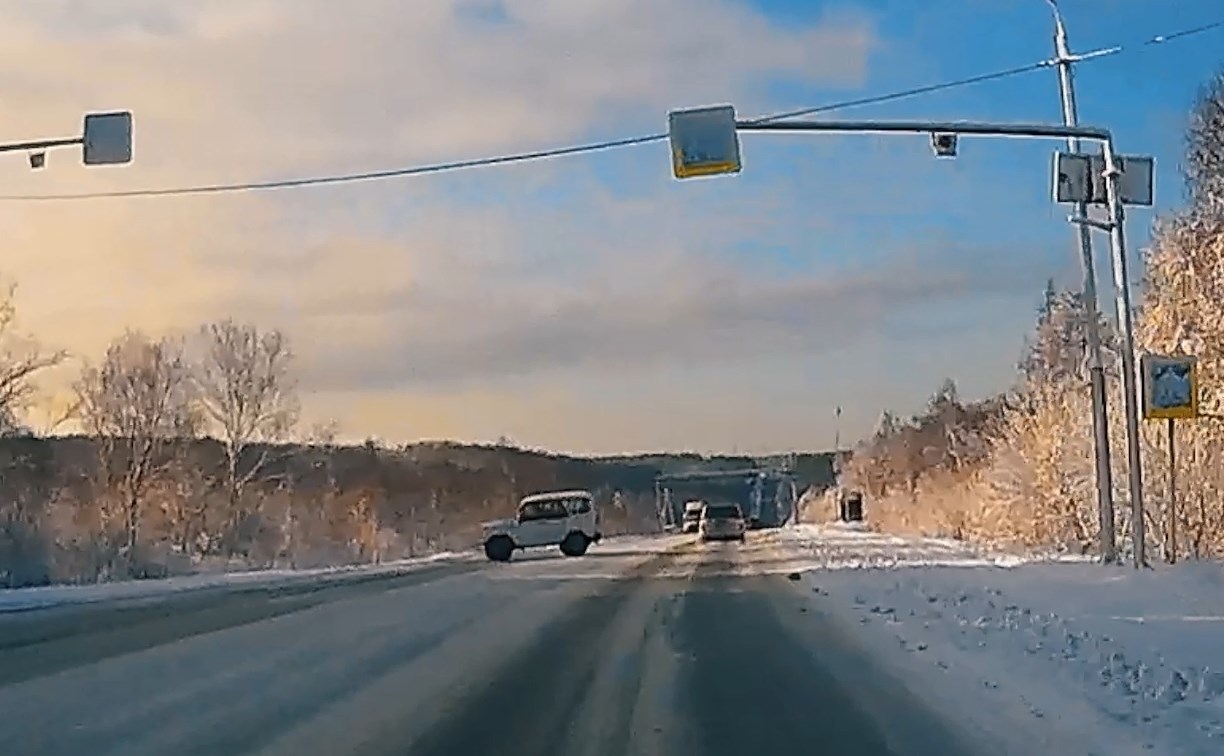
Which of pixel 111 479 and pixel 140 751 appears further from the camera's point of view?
pixel 111 479

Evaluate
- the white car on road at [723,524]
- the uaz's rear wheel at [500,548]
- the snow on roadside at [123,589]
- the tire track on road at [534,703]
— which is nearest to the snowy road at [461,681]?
the tire track on road at [534,703]

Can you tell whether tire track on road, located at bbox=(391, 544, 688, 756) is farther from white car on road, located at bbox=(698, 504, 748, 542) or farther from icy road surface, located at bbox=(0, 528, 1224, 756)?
white car on road, located at bbox=(698, 504, 748, 542)

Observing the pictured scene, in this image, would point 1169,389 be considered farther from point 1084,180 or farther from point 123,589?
point 123,589

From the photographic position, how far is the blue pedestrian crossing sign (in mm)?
23031

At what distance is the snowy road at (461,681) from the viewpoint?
37.5 ft

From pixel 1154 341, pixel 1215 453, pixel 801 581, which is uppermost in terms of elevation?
pixel 1154 341

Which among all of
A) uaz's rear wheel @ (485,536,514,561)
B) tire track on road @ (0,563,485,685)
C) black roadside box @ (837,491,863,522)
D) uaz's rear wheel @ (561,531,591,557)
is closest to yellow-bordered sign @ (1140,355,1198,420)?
tire track on road @ (0,563,485,685)

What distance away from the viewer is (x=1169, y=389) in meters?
26.6

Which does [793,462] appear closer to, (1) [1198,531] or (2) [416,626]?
(1) [1198,531]

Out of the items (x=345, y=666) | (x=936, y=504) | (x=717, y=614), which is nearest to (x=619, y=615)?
(x=717, y=614)

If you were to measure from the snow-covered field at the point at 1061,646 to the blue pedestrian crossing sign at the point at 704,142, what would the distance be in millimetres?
6636

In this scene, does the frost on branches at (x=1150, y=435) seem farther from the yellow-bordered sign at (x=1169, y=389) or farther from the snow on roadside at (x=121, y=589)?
the snow on roadside at (x=121, y=589)

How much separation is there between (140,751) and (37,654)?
8.36 metres

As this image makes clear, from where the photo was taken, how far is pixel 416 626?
2227 centimetres
